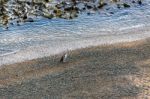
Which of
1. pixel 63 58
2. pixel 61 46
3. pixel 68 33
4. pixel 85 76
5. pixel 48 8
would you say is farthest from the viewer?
pixel 48 8

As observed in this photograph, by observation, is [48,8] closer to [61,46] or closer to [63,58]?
[61,46]

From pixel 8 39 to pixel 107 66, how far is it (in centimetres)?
298

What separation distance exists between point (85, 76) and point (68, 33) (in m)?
2.82

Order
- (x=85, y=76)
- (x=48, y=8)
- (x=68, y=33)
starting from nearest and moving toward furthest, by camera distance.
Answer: (x=85, y=76) < (x=68, y=33) < (x=48, y=8)

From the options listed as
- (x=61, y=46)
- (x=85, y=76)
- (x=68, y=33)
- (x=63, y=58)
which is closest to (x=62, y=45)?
(x=61, y=46)

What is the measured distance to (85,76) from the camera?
880cm

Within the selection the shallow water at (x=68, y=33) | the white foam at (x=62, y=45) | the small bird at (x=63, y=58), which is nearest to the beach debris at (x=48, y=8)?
the shallow water at (x=68, y=33)

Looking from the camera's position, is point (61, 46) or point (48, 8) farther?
point (48, 8)

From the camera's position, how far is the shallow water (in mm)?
10453

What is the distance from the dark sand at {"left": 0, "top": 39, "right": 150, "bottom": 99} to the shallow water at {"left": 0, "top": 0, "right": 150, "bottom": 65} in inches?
19.6

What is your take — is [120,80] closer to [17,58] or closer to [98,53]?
[98,53]

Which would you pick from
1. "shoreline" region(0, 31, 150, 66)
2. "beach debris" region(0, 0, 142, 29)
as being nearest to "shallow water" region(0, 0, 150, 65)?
"shoreline" region(0, 31, 150, 66)

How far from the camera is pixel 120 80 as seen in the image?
28.1 feet

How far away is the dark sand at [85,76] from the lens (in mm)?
8133
